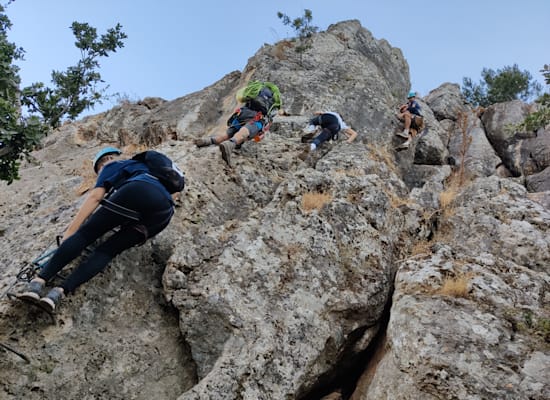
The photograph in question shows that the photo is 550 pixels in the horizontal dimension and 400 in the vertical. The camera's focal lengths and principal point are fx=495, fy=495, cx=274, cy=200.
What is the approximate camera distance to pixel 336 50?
60.0ft

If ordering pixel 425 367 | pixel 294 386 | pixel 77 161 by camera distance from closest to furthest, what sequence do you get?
pixel 425 367
pixel 294 386
pixel 77 161

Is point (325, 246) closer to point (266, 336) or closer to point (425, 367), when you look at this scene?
point (266, 336)

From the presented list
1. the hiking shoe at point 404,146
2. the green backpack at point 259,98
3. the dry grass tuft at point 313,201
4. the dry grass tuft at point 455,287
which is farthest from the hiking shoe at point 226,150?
the hiking shoe at point 404,146

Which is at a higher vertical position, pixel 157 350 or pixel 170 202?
pixel 170 202

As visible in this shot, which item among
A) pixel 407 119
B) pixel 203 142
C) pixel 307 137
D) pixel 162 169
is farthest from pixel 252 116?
pixel 407 119

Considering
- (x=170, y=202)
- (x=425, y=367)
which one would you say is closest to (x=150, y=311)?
(x=170, y=202)

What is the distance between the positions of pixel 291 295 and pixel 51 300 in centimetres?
315

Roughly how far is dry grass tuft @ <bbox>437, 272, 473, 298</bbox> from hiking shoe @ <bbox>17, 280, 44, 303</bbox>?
5.18 meters

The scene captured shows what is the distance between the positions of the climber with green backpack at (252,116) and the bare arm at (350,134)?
8.25 ft

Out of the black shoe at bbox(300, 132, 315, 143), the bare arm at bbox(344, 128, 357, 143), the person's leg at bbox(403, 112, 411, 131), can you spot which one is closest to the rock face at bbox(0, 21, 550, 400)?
the black shoe at bbox(300, 132, 315, 143)

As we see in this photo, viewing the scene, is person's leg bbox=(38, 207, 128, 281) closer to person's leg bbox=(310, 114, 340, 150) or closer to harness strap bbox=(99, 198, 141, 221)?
harness strap bbox=(99, 198, 141, 221)

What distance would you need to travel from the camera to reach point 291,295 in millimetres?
7117

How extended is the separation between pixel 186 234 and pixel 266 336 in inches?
89.0

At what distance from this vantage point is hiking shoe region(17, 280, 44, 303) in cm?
579
